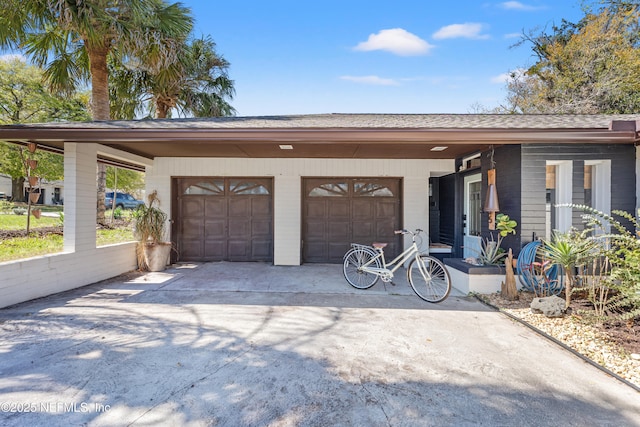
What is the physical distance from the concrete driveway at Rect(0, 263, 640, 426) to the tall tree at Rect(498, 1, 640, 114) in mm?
11543

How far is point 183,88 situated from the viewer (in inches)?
383

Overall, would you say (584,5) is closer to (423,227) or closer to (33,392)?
→ (423,227)

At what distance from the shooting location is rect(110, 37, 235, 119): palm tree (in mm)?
9023

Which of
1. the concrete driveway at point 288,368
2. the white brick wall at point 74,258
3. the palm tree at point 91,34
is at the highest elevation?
the palm tree at point 91,34

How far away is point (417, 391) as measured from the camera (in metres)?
2.18

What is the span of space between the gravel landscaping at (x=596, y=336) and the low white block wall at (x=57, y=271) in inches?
243

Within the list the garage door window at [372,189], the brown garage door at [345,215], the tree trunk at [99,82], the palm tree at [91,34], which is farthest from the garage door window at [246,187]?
the palm tree at [91,34]

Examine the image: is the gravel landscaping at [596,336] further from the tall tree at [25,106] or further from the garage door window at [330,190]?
A: the tall tree at [25,106]

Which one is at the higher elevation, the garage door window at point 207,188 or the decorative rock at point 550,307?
the garage door window at point 207,188

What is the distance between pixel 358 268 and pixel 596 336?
2.85 metres

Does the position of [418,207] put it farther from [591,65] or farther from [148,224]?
[591,65]

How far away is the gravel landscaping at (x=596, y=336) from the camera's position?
2.54 meters

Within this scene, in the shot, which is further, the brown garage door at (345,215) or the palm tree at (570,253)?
the brown garage door at (345,215)

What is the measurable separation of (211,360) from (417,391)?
163cm
